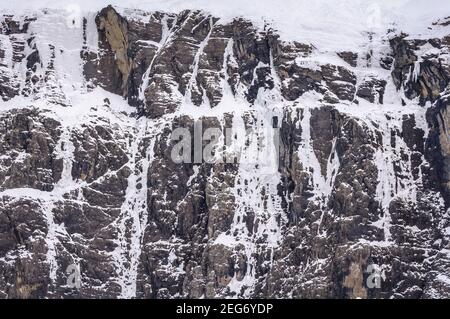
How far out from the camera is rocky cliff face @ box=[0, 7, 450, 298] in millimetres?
185250

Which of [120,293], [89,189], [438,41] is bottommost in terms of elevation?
[120,293]

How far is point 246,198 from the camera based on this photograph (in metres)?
191

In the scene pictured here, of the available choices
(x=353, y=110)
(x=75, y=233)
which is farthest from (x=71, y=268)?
(x=353, y=110)

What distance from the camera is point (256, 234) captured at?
618 ft

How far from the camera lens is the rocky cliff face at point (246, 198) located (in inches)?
7293

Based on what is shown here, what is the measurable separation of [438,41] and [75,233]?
2211 inches

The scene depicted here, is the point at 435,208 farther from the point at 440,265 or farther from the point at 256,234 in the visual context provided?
the point at 256,234
